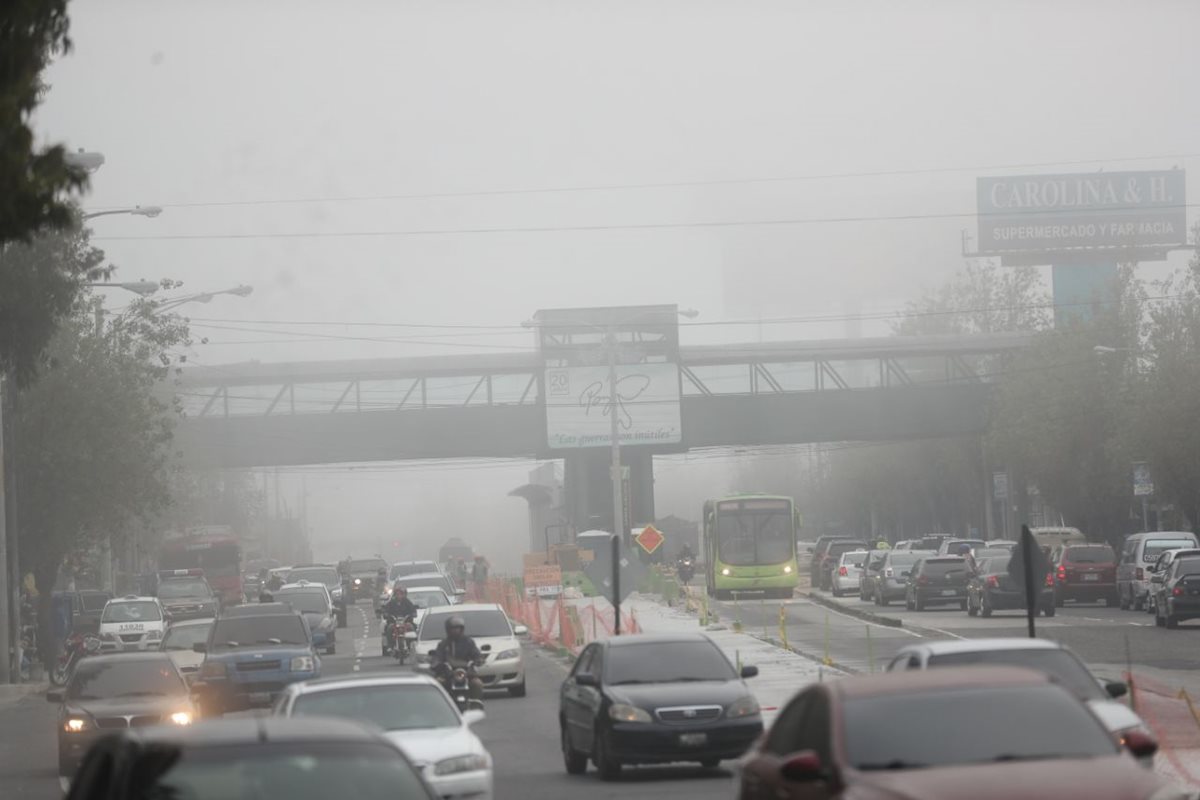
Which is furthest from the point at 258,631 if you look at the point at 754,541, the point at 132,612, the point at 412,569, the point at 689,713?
the point at 412,569

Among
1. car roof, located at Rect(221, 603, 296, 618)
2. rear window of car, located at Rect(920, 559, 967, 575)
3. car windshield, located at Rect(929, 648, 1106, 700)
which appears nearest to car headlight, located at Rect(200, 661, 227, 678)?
car roof, located at Rect(221, 603, 296, 618)

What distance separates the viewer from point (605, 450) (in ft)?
293

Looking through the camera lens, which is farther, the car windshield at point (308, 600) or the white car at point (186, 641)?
the car windshield at point (308, 600)

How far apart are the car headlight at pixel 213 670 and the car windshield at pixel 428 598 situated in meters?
17.0

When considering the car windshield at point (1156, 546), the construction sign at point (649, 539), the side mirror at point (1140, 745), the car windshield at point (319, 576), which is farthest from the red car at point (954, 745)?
the car windshield at point (319, 576)

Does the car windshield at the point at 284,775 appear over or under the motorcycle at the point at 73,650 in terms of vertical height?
over

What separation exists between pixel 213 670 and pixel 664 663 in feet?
33.2

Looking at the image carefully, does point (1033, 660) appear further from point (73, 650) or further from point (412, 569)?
point (412, 569)

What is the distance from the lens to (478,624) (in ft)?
109

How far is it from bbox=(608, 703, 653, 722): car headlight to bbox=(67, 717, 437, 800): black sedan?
418 inches

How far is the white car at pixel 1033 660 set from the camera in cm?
1438

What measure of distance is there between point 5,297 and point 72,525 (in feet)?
75.6

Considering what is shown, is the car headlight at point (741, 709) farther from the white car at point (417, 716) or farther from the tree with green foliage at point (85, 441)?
the tree with green foliage at point (85, 441)

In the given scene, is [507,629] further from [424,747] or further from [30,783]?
[424,747]
